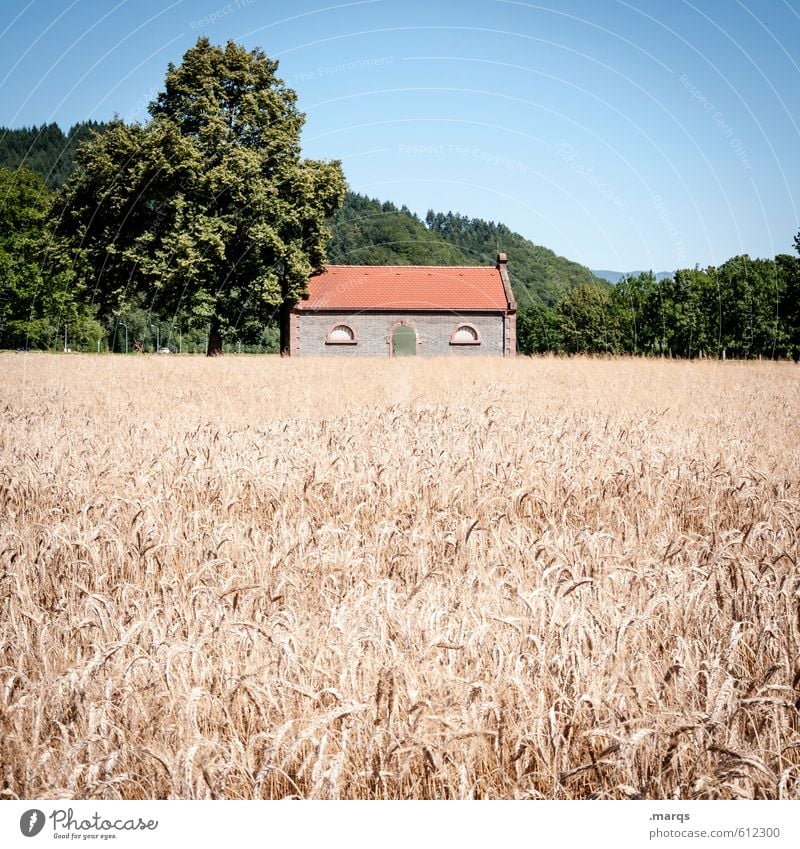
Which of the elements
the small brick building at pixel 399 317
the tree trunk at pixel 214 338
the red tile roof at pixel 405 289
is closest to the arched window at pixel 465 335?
the small brick building at pixel 399 317

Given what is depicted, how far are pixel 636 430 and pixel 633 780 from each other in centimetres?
649

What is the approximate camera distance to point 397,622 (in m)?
2.57

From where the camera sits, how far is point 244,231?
38.5 meters

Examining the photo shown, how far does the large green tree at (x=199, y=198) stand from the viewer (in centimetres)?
3694

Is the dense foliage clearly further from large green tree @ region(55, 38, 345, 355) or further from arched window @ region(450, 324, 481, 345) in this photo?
arched window @ region(450, 324, 481, 345)

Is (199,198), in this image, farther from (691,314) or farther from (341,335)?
(691,314)

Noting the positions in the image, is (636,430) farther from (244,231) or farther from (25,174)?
(25,174)

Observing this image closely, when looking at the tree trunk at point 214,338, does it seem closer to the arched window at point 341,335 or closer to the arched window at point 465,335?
the arched window at point 341,335

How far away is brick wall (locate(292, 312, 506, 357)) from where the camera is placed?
5053 cm

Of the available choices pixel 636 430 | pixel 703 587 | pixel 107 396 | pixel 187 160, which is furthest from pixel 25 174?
pixel 703 587

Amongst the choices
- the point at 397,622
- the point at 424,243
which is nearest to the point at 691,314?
the point at 424,243

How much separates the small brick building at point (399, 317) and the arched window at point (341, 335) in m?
0.04
